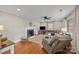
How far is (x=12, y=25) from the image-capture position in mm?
5527

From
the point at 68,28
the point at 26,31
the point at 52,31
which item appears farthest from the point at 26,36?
the point at 68,28

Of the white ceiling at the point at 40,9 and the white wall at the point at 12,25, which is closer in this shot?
the white ceiling at the point at 40,9

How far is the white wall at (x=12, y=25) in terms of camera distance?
16.0ft

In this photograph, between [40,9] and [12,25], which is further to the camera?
[12,25]

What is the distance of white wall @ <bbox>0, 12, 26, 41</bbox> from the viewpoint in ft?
16.0

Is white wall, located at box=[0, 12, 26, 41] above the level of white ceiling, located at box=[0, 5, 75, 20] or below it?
below

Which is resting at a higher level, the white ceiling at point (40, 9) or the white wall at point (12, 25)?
the white ceiling at point (40, 9)

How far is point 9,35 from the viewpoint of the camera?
5262 millimetres

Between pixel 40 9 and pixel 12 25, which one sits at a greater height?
pixel 40 9

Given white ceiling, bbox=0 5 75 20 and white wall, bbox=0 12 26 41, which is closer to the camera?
white ceiling, bbox=0 5 75 20
